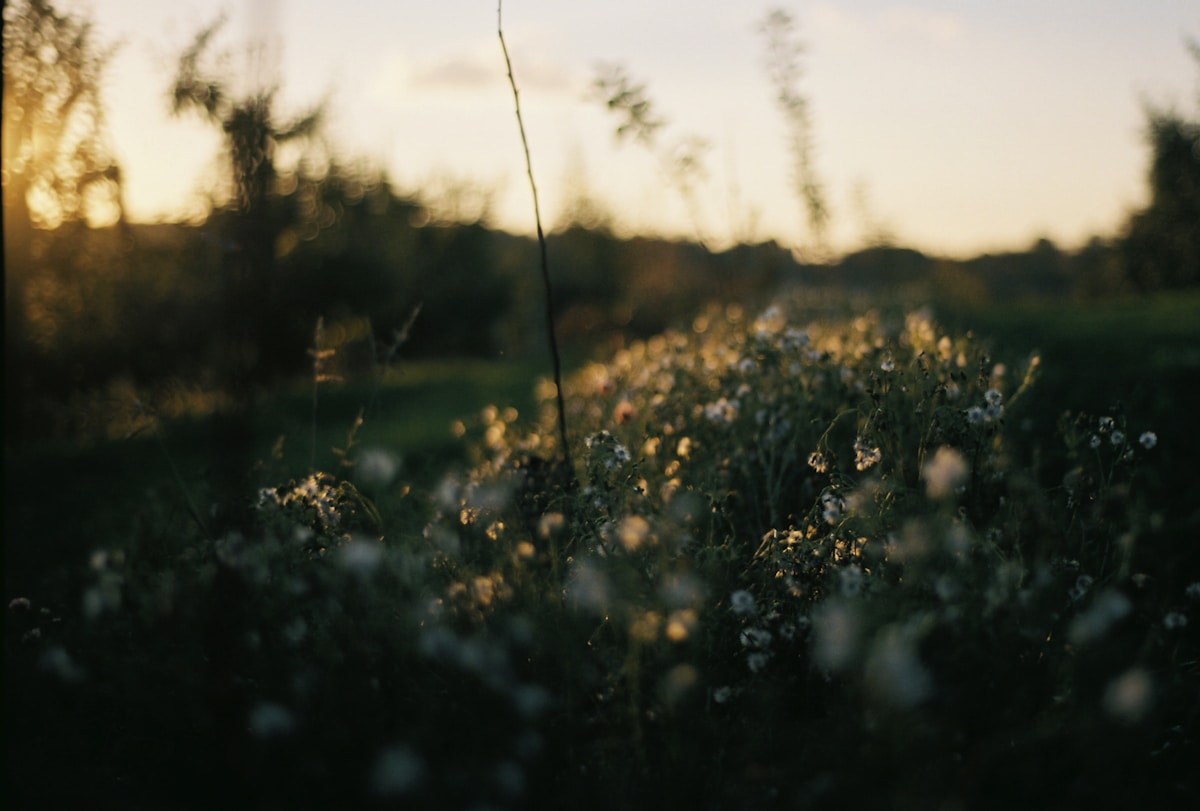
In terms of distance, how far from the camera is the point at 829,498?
120 inches

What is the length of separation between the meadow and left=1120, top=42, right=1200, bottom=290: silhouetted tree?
945 inches

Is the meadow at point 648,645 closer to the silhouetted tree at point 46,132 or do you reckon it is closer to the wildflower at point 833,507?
the wildflower at point 833,507

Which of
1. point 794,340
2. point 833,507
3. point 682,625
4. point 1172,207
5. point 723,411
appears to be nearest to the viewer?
point 682,625

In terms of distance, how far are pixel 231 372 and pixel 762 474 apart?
8.68ft

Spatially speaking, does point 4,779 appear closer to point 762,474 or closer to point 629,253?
point 762,474

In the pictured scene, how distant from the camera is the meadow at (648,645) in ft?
6.91

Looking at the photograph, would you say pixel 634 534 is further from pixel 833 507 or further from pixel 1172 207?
pixel 1172 207

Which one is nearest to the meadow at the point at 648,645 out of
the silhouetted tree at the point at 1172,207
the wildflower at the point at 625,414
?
the wildflower at the point at 625,414

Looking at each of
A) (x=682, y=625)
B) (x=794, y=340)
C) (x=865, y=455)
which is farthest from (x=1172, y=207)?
(x=682, y=625)

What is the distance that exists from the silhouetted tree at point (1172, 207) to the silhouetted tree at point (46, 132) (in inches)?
1002

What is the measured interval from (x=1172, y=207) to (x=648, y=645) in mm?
28828

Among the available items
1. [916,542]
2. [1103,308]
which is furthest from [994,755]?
[1103,308]

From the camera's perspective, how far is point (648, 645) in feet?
8.18

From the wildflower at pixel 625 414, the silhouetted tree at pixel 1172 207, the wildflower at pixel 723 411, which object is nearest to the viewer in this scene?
the wildflower at pixel 723 411
